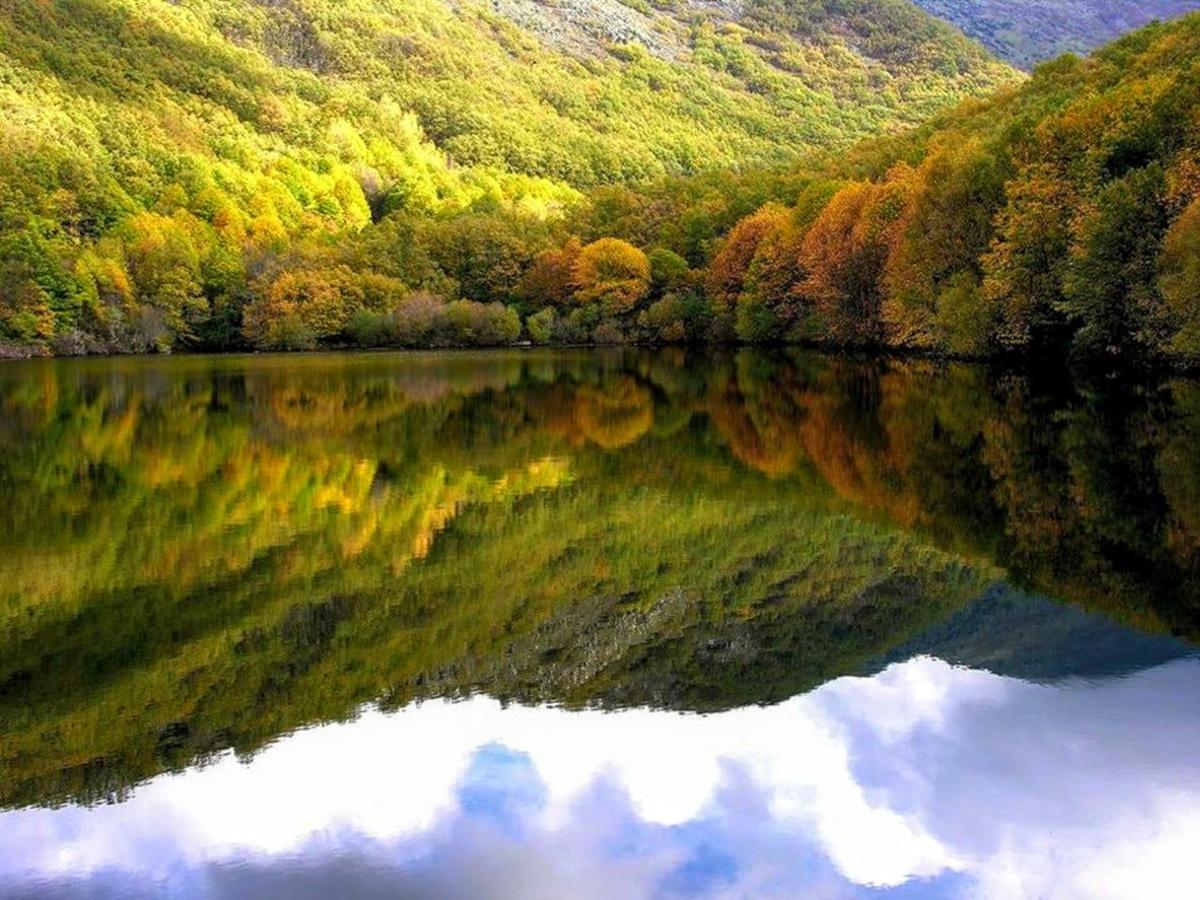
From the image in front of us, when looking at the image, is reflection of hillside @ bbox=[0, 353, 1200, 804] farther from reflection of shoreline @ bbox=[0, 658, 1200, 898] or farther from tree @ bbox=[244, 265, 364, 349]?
tree @ bbox=[244, 265, 364, 349]

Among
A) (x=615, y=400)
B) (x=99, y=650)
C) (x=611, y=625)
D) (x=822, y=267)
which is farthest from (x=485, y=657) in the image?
(x=822, y=267)

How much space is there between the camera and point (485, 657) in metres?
13.2

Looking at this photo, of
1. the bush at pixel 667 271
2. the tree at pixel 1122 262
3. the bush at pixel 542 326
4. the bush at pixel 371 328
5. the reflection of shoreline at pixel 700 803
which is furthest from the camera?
the bush at pixel 542 326

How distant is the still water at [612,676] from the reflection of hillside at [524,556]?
8cm

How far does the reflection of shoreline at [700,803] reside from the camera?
8578mm

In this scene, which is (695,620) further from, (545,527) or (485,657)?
(545,527)

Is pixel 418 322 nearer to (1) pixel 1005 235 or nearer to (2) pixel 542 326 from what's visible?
(2) pixel 542 326

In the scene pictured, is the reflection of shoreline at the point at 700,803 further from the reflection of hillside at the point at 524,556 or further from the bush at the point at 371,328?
the bush at the point at 371,328

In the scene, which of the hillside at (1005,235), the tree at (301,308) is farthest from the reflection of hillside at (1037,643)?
the tree at (301,308)

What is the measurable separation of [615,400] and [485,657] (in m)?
30.1

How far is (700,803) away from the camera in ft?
31.7

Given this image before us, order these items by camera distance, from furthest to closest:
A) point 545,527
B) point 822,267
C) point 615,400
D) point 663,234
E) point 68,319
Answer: point 663,234 → point 68,319 → point 822,267 → point 615,400 → point 545,527

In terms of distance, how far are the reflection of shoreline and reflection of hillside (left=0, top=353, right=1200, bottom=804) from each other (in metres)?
0.82

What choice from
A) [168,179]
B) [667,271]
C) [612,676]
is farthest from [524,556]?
[168,179]
